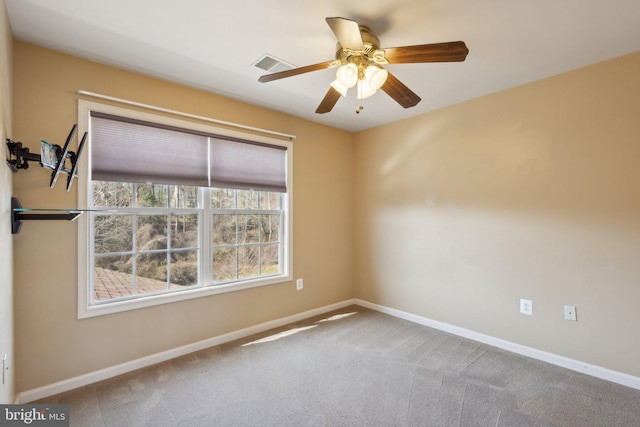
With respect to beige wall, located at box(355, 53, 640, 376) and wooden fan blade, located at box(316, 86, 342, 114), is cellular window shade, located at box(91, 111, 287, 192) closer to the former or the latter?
wooden fan blade, located at box(316, 86, 342, 114)

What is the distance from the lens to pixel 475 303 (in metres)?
3.09

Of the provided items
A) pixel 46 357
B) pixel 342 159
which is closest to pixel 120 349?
pixel 46 357

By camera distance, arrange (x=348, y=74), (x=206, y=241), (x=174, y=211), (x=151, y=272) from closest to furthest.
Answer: (x=348, y=74) → (x=151, y=272) → (x=174, y=211) → (x=206, y=241)

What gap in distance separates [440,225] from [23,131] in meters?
3.73

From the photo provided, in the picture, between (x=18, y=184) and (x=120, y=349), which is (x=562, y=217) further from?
(x=18, y=184)

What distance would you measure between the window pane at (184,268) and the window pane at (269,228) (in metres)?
0.79

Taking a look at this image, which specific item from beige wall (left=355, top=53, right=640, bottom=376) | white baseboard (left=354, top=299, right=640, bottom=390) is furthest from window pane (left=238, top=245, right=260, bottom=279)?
white baseboard (left=354, top=299, right=640, bottom=390)

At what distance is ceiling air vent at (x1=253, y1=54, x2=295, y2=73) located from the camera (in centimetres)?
236

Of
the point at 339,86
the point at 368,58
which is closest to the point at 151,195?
the point at 339,86

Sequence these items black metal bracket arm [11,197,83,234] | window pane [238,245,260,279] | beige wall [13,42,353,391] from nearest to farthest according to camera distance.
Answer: black metal bracket arm [11,197,83,234]
beige wall [13,42,353,391]
window pane [238,245,260,279]

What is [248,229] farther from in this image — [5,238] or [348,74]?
[348,74]

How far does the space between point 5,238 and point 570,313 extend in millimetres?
4002

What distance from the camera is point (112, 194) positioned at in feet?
8.28

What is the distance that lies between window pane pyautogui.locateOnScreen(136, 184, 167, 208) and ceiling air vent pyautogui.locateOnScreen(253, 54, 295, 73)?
140 centimetres
